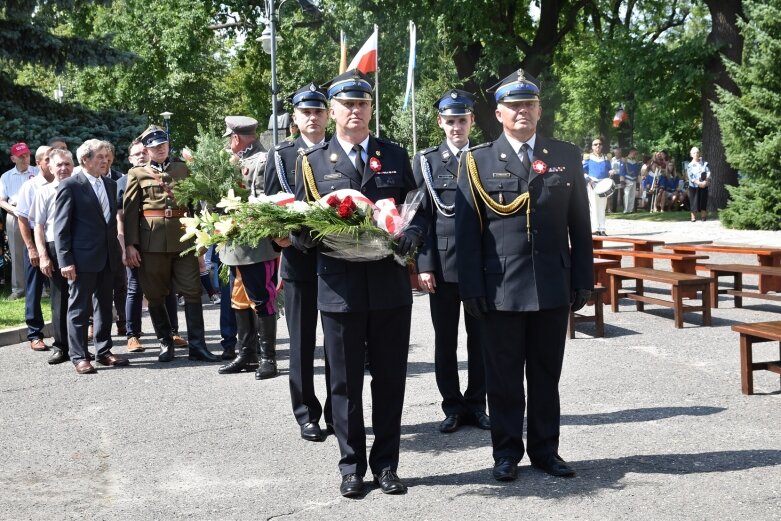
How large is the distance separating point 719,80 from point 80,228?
884 inches

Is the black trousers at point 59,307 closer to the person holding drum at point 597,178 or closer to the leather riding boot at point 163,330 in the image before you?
the leather riding boot at point 163,330

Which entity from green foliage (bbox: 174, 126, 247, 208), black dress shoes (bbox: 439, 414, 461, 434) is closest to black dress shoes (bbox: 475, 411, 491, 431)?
black dress shoes (bbox: 439, 414, 461, 434)

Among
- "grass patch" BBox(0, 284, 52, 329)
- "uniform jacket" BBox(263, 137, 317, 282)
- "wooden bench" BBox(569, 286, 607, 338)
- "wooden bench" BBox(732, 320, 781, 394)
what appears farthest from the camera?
"grass patch" BBox(0, 284, 52, 329)

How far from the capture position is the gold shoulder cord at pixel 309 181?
5680mm

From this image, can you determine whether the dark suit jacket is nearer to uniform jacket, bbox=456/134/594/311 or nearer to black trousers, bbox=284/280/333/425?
black trousers, bbox=284/280/333/425

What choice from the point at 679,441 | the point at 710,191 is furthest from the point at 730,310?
the point at 710,191

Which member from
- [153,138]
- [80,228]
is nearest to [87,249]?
[80,228]

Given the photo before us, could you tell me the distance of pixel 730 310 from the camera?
1201cm

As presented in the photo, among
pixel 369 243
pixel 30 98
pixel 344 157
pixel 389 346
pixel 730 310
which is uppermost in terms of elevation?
pixel 30 98

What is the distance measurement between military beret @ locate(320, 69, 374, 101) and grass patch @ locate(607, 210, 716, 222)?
78.9 feet

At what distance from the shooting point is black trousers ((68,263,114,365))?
9420 mm

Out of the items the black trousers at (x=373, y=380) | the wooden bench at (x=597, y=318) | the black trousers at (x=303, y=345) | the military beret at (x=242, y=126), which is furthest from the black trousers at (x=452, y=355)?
the wooden bench at (x=597, y=318)

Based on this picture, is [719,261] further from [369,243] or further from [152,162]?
[369,243]

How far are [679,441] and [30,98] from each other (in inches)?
634
